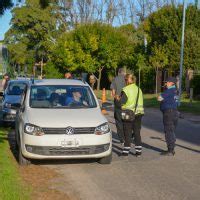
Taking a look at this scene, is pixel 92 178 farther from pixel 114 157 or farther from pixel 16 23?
pixel 16 23

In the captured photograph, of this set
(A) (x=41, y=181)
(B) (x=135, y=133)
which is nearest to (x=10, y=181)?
(A) (x=41, y=181)

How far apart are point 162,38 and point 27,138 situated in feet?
118

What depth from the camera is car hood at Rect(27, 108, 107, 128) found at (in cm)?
944

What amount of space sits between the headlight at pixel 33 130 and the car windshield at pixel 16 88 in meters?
8.18

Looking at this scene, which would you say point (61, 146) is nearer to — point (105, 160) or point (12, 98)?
point (105, 160)

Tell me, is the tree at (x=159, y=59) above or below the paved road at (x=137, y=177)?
above

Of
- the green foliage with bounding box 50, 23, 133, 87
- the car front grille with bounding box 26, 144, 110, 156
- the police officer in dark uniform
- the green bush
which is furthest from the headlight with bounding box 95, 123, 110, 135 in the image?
the green foliage with bounding box 50, 23, 133, 87

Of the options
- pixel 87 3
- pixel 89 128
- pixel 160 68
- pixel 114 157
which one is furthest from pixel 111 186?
pixel 87 3

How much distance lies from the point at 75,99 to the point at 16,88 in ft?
24.8

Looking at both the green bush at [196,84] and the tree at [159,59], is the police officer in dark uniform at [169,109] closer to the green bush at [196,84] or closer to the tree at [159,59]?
the green bush at [196,84]

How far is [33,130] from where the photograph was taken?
31.0 ft

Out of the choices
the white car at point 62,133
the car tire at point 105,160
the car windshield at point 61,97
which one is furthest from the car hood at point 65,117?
the car tire at point 105,160

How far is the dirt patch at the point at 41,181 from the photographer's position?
7374 mm

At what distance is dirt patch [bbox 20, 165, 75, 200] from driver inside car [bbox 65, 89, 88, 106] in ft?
5.27
